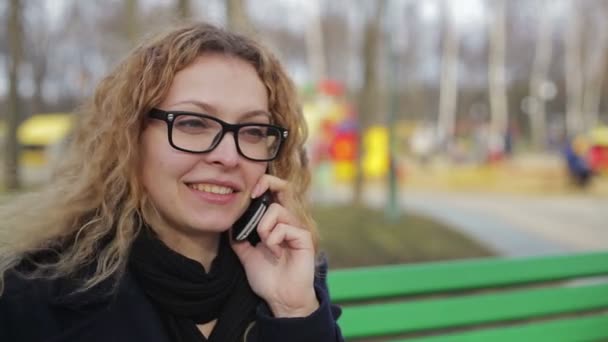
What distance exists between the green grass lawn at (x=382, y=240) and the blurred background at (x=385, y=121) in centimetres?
3

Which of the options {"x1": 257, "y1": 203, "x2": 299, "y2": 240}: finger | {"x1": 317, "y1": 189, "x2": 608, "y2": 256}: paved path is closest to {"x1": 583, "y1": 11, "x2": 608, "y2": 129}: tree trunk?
{"x1": 317, "y1": 189, "x2": 608, "y2": 256}: paved path

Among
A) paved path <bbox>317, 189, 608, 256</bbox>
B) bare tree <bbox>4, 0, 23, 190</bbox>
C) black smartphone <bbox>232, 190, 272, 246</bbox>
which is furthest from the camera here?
paved path <bbox>317, 189, 608, 256</bbox>

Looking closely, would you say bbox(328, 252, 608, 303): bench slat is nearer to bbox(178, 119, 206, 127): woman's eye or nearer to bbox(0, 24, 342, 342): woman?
bbox(0, 24, 342, 342): woman

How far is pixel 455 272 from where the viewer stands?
2740 mm

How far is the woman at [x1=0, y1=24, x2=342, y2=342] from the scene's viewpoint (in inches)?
64.7

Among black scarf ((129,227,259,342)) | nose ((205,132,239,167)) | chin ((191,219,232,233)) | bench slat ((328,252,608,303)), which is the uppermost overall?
nose ((205,132,239,167))

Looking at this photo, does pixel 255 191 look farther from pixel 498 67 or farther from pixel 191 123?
pixel 498 67

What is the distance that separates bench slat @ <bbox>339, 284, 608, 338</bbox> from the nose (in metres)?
1.08

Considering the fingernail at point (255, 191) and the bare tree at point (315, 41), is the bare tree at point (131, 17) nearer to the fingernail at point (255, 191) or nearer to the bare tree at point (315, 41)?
the fingernail at point (255, 191)

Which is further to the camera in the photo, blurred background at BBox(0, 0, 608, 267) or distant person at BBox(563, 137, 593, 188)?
distant person at BBox(563, 137, 593, 188)

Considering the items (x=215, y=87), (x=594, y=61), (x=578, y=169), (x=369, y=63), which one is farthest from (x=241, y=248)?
(x=594, y=61)

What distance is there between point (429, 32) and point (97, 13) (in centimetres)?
2830

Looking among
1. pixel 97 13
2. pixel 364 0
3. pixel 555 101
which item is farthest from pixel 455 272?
pixel 555 101

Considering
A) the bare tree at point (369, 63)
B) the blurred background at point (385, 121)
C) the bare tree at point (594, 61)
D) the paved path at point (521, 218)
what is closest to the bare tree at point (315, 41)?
the blurred background at point (385, 121)
